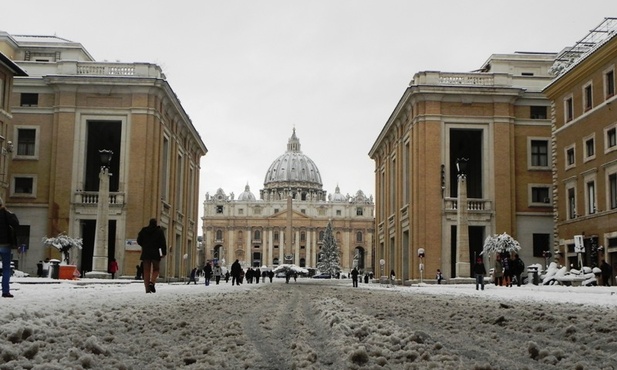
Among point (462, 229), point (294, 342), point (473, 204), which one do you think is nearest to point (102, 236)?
point (462, 229)

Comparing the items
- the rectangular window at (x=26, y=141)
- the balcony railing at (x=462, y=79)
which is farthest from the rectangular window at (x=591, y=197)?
the rectangular window at (x=26, y=141)

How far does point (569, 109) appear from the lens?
40312 millimetres

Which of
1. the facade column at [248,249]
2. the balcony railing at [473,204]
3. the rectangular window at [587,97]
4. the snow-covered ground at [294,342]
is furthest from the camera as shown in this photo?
the facade column at [248,249]

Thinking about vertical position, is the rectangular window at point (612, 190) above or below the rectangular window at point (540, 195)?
below

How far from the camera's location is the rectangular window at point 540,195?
160ft

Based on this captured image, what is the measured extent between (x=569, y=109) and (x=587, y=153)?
3.88 m

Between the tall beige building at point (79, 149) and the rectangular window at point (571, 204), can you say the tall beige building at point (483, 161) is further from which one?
the tall beige building at point (79, 149)

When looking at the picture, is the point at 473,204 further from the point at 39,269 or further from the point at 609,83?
the point at 39,269

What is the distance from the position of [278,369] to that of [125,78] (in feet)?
140

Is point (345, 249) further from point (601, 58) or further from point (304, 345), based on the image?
point (304, 345)

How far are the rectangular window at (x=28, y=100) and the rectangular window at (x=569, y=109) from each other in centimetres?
3428

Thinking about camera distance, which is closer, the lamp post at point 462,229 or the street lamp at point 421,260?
the lamp post at point 462,229

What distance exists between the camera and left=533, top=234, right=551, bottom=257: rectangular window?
158 ft

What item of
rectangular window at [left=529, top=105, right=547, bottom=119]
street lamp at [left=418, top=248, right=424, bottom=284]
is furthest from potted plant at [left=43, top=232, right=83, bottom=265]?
rectangular window at [left=529, top=105, right=547, bottom=119]
